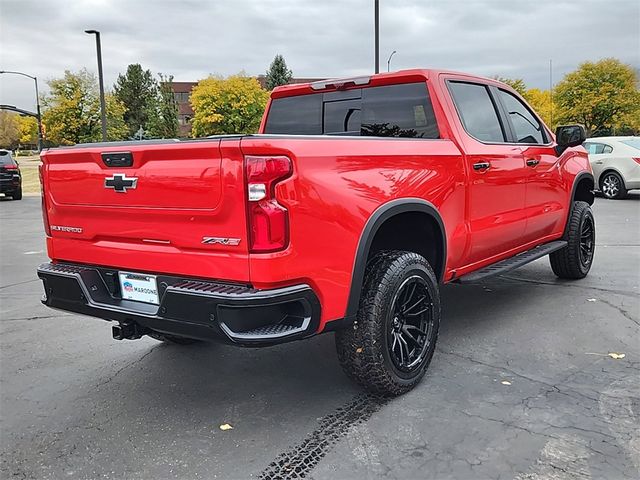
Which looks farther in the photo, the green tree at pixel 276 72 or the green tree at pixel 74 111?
the green tree at pixel 276 72

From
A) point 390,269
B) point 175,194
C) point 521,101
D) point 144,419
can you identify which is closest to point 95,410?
point 144,419

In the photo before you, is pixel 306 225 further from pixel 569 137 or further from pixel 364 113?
pixel 569 137

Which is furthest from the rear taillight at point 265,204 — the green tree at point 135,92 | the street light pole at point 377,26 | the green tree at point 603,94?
the green tree at point 135,92

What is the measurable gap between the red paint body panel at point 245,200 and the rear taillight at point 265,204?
3 centimetres

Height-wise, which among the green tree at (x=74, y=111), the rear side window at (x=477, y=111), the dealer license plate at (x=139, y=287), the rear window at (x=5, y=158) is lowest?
the dealer license plate at (x=139, y=287)

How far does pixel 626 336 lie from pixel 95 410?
380 cm

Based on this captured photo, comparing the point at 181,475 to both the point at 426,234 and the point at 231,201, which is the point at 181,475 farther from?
the point at 426,234

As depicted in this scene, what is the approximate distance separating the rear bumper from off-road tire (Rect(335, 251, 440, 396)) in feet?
1.38

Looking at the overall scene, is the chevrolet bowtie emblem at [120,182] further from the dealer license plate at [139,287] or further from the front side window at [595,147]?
the front side window at [595,147]

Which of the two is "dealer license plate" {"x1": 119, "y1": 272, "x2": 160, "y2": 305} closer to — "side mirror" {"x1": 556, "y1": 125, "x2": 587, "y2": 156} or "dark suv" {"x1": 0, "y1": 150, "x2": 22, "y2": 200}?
"side mirror" {"x1": 556, "y1": 125, "x2": 587, "y2": 156}

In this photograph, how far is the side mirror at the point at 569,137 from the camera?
534cm

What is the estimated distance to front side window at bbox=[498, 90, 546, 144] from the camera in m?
4.95

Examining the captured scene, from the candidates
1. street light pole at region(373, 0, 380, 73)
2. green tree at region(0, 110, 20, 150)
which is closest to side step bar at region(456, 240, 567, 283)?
street light pole at region(373, 0, 380, 73)

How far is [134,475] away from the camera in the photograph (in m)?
2.68
